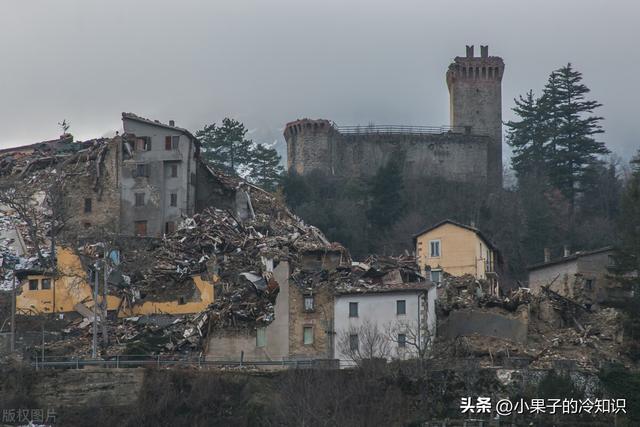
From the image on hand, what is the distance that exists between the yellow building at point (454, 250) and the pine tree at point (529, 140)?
74.0 feet

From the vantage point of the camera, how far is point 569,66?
10856 cm

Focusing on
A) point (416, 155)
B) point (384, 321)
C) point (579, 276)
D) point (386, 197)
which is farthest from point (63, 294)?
point (416, 155)

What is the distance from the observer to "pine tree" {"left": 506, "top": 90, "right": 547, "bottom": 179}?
105688mm

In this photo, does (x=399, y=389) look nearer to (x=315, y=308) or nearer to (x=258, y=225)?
(x=315, y=308)

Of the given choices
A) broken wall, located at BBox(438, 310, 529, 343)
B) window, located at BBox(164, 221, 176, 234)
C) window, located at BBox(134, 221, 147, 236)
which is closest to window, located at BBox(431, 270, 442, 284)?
broken wall, located at BBox(438, 310, 529, 343)

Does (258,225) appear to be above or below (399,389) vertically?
above

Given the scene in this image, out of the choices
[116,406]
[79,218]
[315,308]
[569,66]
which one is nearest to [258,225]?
[79,218]

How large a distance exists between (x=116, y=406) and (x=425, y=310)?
42.0 ft

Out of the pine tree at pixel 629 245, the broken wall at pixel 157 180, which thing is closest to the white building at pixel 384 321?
the pine tree at pixel 629 245

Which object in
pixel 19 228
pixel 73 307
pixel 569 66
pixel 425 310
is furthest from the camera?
pixel 569 66

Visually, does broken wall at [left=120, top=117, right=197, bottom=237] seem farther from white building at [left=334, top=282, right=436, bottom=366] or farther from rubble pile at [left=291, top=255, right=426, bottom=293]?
white building at [left=334, top=282, right=436, bottom=366]

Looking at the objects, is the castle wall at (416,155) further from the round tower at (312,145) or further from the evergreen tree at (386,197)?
the evergreen tree at (386,197)

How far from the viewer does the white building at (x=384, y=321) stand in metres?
67.1

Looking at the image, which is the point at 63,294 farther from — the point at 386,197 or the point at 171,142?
the point at 386,197
